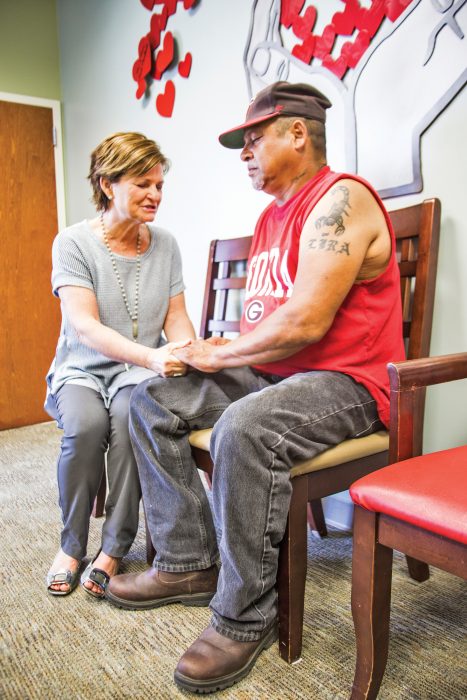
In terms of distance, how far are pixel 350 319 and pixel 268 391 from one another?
26 centimetres

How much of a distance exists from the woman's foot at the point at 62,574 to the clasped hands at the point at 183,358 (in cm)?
57

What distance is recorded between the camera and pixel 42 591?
58.2 inches

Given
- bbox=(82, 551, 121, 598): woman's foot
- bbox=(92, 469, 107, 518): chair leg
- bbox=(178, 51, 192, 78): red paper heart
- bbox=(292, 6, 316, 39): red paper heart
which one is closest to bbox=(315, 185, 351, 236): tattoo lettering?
bbox=(292, 6, 316, 39): red paper heart

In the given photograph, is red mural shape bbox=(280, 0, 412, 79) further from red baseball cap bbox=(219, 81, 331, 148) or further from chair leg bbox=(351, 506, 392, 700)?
chair leg bbox=(351, 506, 392, 700)

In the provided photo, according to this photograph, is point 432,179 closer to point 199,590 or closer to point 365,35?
point 365,35

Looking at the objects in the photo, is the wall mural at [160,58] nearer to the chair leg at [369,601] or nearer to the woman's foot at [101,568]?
the woman's foot at [101,568]

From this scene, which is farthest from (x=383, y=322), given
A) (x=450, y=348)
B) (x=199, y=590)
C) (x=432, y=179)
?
(x=199, y=590)

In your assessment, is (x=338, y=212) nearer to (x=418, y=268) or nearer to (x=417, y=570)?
(x=418, y=268)

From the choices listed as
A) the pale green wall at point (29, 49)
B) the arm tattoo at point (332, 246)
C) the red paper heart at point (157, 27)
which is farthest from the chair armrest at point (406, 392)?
the pale green wall at point (29, 49)

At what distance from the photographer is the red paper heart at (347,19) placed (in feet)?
5.16

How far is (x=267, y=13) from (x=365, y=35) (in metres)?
0.45

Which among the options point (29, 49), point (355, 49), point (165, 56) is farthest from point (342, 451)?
point (29, 49)

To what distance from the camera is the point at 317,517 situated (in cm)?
173

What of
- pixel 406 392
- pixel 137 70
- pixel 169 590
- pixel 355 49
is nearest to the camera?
pixel 406 392
